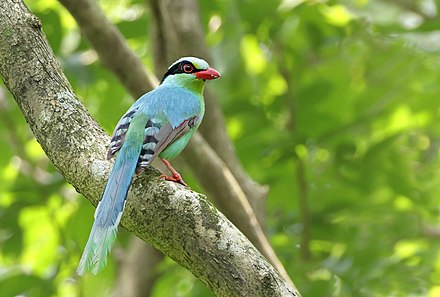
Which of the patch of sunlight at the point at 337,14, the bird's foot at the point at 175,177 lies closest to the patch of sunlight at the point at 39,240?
the patch of sunlight at the point at 337,14

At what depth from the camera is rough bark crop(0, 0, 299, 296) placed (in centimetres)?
263

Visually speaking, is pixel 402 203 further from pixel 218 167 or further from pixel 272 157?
pixel 218 167

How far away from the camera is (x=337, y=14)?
6.52m

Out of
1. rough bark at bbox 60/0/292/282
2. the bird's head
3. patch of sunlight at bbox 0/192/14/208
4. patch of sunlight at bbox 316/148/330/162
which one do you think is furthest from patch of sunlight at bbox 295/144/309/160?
patch of sunlight at bbox 0/192/14/208

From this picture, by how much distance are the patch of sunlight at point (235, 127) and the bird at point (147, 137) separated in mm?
1510

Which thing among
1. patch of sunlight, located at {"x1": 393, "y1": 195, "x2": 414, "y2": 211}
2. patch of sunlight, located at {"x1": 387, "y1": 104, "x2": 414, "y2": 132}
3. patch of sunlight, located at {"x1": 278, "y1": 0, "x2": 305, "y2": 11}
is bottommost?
patch of sunlight, located at {"x1": 393, "y1": 195, "x2": 414, "y2": 211}

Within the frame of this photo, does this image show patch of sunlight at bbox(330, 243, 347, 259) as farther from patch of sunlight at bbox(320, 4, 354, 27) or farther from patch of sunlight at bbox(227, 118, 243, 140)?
patch of sunlight at bbox(320, 4, 354, 27)

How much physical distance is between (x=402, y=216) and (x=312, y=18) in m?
1.47

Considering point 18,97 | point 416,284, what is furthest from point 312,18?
point 18,97

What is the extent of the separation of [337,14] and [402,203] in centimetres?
152

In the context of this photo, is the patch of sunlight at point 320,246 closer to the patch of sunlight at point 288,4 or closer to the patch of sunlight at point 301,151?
the patch of sunlight at point 301,151

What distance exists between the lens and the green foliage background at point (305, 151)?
5344 mm

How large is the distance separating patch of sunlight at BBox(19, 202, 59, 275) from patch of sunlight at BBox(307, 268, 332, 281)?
69.4 inches

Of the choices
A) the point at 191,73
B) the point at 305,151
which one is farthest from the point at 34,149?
the point at 191,73
